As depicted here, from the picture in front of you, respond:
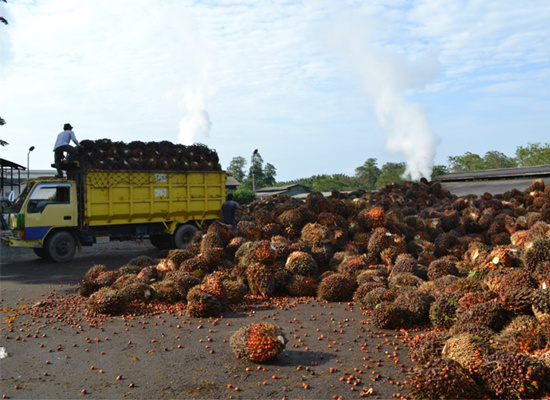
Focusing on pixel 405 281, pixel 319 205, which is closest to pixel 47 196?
pixel 319 205

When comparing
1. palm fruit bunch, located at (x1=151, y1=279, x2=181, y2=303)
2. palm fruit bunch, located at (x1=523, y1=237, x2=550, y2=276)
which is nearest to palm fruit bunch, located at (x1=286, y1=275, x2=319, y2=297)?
palm fruit bunch, located at (x1=151, y1=279, x2=181, y2=303)

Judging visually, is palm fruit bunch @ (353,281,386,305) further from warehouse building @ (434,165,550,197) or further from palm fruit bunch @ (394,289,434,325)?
warehouse building @ (434,165,550,197)

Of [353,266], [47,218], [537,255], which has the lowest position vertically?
[353,266]

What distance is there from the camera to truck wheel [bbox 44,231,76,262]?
14.9 metres

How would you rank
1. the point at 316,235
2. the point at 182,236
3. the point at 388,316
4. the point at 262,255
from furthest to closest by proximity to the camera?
the point at 182,236
the point at 316,235
the point at 262,255
the point at 388,316

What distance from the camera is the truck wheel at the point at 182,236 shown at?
1692cm

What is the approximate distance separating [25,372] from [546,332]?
19.5 ft

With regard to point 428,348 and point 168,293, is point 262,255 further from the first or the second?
point 428,348

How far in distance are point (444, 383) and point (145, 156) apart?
13422 millimetres

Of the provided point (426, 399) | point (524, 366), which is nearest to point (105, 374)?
point (426, 399)

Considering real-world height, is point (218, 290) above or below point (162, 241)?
below

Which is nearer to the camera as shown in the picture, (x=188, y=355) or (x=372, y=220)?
(x=188, y=355)

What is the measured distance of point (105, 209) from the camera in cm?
1541

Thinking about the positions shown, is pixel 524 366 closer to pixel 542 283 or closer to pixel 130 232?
pixel 542 283
